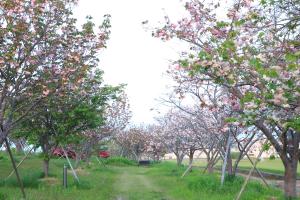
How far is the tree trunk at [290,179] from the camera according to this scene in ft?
44.4

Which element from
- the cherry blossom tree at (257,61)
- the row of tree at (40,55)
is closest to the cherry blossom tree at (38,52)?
the row of tree at (40,55)

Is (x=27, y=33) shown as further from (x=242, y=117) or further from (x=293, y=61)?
(x=293, y=61)

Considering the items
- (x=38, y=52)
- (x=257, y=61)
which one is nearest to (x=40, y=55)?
(x=38, y=52)

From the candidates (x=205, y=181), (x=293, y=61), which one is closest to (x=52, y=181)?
(x=205, y=181)

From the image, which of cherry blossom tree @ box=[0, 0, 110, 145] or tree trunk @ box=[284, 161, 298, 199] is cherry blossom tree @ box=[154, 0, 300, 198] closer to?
tree trunk @ box=[284, 161, 298, 199]

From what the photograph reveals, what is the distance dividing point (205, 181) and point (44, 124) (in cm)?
762

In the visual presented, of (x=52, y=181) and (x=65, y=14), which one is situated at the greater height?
(x=65, y=14)

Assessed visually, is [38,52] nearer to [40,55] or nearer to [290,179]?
[40,55]

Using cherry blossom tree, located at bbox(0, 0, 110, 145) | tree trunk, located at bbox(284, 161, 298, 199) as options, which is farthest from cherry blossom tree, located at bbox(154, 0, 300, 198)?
cherry blossom tree, located at bbox(0, 0, 110, 145)

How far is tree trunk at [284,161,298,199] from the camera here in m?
13.5

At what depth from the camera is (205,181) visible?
64.8 feet

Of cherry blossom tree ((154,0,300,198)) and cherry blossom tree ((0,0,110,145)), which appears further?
cherry blossom tree ((0,0,110,145))

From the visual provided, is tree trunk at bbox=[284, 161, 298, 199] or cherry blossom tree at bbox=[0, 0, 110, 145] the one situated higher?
cherry blossom tree at bbox=[0, 0, 110, 145]

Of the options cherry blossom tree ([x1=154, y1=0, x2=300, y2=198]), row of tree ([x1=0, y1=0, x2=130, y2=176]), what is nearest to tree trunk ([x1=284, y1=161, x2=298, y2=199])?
cherry blossom tree ([x1=154, y1=0, x2=300, y2=198])
